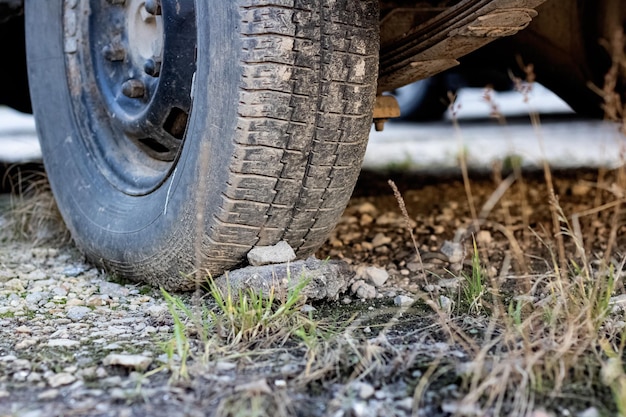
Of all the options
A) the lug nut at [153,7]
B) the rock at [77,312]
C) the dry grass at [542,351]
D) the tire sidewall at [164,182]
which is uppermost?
the lug nut at [153,7]

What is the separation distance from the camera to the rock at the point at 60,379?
4.10 ft

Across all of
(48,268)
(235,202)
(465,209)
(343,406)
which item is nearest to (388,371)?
(343,406)

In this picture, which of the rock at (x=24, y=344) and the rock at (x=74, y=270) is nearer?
the rock at (x=24, y=344)

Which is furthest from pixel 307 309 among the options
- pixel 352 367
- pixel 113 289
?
pixel 113 289

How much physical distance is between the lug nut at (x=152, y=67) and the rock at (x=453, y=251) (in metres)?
0.85

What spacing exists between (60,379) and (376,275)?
2.61 feet

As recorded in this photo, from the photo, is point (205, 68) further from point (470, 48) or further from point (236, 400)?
point (236, 400)

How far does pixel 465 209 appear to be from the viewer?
262cm

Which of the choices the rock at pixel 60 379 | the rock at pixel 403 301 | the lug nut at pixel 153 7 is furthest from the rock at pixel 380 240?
the rock at pixel 60 379

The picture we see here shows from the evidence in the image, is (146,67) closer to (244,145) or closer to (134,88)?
(134,88)

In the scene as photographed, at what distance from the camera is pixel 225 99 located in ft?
5.01

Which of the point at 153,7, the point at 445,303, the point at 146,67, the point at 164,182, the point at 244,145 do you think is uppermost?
the point at 153,7

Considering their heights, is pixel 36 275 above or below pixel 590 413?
below

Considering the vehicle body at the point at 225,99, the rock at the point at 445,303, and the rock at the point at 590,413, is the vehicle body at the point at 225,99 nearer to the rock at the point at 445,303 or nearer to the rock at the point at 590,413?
the rock at the point at 445,303
